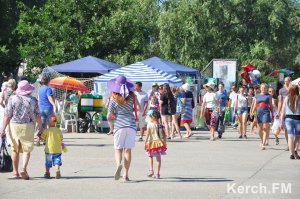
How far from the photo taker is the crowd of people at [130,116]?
41.0 feet

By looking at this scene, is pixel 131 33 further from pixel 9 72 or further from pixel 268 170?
pixel 268 170

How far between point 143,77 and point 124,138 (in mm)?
14808

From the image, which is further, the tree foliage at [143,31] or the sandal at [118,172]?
the tree foliage at [143,31]

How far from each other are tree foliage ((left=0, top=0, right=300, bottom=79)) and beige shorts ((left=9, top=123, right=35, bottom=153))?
1193 inches

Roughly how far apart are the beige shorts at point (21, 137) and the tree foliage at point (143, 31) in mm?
30309

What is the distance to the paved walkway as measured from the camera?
11.0 meters

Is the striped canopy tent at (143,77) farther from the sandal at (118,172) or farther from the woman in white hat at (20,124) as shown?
the sandal at (118,172)

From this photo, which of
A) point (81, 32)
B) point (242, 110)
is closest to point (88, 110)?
point (242, 110)

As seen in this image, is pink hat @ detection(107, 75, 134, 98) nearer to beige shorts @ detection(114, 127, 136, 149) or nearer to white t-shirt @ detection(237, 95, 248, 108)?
beige shorts @ detection(114, 127, 136, 149)

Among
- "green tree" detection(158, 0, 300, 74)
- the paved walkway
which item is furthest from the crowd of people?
"green tree" detection(158, 0, 300, 74)

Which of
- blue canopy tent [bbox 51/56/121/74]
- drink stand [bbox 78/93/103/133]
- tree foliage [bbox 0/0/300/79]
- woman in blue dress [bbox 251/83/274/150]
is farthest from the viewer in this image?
tree foliage [bbox 0/0/300/79]

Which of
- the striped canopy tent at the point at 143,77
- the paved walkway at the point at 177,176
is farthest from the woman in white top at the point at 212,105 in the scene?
the striped canopy tent at the point at 143,77

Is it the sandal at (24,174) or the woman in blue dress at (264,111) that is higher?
the woman in blue dress at (264,111)

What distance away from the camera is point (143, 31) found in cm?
4850
